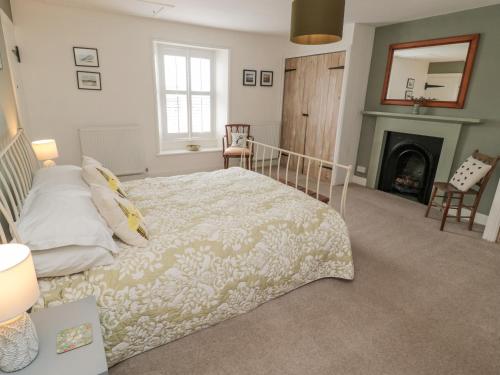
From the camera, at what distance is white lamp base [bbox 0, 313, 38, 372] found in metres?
0.94

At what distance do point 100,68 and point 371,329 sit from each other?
4.34 meters

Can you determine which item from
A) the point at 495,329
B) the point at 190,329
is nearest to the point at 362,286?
the point at 495,329

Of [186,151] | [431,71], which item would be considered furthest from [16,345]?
[431,71]

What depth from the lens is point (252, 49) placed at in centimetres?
505

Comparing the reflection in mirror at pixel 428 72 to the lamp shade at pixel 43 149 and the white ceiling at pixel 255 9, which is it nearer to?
the white ceiling at pixel 255 9

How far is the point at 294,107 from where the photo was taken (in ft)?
17.6

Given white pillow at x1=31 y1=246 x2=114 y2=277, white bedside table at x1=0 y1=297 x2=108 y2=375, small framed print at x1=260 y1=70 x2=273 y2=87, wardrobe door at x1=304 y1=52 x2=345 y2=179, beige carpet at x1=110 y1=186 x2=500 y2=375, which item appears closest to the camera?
white bedside table at x1=0 y1=297 x2=108 y2=375

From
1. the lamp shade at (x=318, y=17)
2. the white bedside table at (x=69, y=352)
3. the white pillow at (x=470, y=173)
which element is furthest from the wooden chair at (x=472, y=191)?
the white bedside table at (x=69, y=352)

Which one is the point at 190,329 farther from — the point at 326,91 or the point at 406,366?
the point at 326,91

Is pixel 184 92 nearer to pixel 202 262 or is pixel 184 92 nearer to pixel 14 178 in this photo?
pixel 14 178

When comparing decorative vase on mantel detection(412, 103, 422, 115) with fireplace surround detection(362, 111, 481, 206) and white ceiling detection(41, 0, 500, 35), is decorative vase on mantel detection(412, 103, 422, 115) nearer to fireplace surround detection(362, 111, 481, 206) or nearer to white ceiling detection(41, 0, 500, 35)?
fireplace surround detection(362, 111, 481, 206)

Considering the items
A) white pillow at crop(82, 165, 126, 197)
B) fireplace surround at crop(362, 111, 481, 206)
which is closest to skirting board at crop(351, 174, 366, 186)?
fireplace surround at crop(362, 111, 481, 206)

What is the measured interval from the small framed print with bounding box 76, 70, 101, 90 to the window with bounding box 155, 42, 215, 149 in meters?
0.93

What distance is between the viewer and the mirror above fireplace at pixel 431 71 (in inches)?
134
